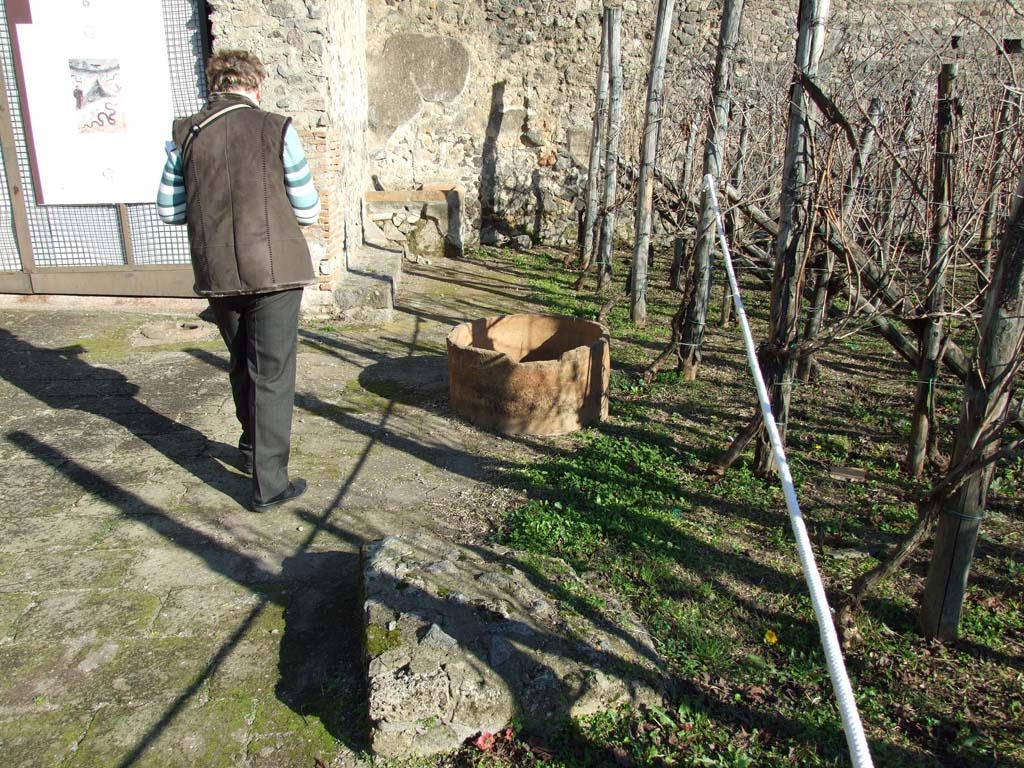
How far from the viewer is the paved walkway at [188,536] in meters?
2.36

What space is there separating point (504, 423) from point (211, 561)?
198cm

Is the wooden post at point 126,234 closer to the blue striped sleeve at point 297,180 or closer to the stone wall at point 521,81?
the blue striped sleeve at point 297,180

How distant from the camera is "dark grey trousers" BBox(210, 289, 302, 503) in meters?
3.42

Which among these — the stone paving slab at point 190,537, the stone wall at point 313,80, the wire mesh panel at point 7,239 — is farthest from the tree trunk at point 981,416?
the wire mesh panel at point 7,239

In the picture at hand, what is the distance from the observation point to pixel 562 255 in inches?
424

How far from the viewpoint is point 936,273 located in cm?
390

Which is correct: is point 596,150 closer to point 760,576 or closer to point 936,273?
point 936,273

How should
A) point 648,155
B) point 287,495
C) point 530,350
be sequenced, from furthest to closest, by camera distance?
point 648,155 < point 530,350 < point 287,495

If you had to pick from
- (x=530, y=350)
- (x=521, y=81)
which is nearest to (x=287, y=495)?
(x=530, y=350)

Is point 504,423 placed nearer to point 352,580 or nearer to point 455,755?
point 352,580

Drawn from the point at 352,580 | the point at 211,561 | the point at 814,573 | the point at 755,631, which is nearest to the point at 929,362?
the point at 755,631

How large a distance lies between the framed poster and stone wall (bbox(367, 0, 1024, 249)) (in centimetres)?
414

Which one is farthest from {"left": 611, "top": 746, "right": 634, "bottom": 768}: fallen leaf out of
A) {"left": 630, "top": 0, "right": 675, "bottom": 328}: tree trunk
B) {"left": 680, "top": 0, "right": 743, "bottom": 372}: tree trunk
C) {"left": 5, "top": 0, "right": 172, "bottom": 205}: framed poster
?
{"left": 5, "top": 0, "right": 172, "bottom": 205}: framed poster

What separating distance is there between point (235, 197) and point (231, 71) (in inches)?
21.3
